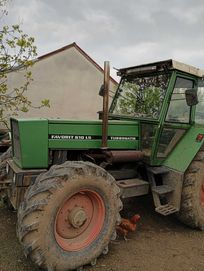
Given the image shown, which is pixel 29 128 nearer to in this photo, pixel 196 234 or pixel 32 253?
pixel 32 253

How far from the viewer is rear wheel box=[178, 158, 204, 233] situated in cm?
453

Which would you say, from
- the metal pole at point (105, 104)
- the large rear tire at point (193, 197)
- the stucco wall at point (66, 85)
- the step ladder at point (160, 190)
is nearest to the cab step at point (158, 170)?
the step ladder at point (160, 190)

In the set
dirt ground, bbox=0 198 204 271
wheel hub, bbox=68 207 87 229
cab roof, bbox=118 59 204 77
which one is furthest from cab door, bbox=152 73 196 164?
wheel hub, bbox=68 207 87 229

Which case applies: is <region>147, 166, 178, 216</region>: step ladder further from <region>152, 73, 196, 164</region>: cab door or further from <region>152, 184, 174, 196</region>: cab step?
<region>152, 73, 196, 164</region>: cab door

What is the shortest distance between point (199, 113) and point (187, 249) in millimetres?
2094

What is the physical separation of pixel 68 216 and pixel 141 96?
2.27m

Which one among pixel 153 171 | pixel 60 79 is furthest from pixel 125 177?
pixel 60 79

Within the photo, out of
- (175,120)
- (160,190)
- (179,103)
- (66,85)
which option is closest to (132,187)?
(160,190)

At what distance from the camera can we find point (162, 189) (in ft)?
14.9

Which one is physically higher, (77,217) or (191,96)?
(191,96)

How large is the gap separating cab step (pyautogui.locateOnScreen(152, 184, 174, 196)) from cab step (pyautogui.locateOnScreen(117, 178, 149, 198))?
131 millimetres

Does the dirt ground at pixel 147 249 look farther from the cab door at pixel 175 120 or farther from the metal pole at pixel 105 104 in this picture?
the metal pole at pixel 105 104

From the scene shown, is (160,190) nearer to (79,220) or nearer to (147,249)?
(147,249)

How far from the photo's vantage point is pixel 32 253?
3.16 m
